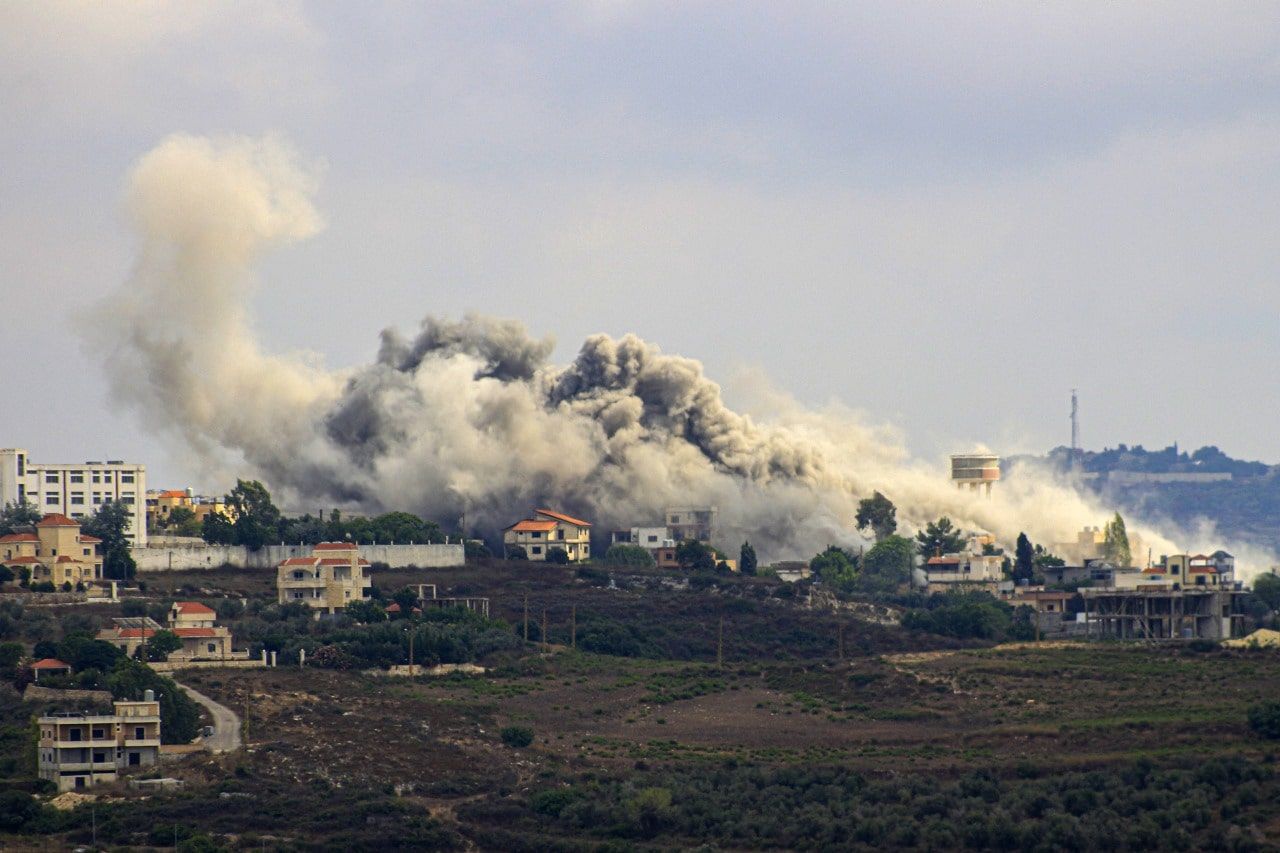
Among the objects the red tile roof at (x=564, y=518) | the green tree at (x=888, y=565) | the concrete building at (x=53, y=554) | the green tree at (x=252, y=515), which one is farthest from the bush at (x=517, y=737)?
the red tile roof at (x=564, y=518)

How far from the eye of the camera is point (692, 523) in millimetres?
156125

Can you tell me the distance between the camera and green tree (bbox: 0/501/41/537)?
134000mm

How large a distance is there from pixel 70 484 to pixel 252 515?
19.0 m

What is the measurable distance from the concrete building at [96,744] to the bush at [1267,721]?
39.4m

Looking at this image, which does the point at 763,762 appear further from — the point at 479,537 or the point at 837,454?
the point at 837,454

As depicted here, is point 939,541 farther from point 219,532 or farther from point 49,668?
point 49,668

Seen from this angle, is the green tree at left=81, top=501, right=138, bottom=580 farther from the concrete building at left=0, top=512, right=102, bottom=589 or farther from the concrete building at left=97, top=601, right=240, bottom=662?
the concrete building at left=97, top=601, right=240, bottom=662

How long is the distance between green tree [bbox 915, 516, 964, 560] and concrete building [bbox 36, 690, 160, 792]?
234 feet

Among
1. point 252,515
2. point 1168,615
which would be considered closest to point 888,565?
point 1168,615

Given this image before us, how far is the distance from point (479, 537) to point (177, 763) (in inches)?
2607


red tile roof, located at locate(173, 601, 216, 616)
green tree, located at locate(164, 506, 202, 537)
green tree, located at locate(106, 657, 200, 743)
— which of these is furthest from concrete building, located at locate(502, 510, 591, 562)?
green tree, located at locate(106, 657, 200, 743)

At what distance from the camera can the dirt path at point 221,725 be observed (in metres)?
91.7

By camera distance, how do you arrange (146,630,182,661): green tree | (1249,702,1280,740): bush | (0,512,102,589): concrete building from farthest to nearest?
(0,512,102,589): concrete building, (146,630,182,661): green tree, (1249,702,1280,740): bush

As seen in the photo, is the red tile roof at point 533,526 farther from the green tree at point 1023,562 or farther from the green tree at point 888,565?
the green tree at point 1023,562
